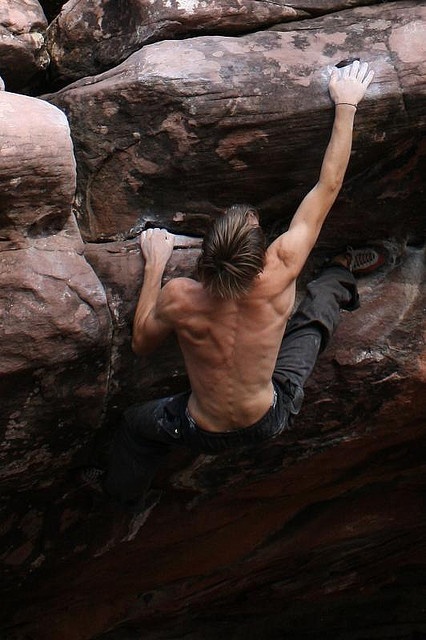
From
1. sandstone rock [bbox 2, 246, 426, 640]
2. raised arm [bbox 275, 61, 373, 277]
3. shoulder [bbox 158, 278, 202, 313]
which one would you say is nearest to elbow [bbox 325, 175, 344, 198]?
raised arm [bbox 275, 61, 373, 277]

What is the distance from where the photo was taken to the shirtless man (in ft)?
11.8

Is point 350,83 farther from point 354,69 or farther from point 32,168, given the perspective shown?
point 32,168

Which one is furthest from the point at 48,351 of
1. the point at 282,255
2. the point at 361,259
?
the point at 361,259

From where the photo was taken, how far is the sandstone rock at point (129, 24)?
13.1 ft

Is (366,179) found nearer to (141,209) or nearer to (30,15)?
(141,209)

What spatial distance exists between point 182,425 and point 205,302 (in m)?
0.66

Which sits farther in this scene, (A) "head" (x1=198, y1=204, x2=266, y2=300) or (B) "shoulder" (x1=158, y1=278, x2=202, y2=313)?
(B) "shoulder" (x1=158, y1=278, x2=202, y2=313)

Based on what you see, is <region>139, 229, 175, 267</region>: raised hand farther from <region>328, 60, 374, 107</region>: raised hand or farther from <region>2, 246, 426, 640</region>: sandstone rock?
<region>328, 60, 374, 107</region>: raised hand

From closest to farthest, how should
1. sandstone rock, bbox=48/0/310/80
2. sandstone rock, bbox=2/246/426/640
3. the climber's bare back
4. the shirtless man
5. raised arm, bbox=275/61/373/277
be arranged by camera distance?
the shirtless man
the climber's bare back
raised arm, bbox=275/61/373/277
sandstone rock, bbox=48/0/310/80
sandstone rock, bbox=2/246/426/640

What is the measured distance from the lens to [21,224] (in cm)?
365

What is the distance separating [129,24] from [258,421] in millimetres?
1917

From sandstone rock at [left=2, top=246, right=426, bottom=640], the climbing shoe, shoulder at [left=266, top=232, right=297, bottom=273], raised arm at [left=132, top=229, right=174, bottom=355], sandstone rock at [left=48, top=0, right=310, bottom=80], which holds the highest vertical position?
sandstone rock at [left=48, top=0, right=310, bottom=80]

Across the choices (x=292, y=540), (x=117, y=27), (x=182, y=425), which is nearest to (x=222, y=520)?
(x=292, y=540)

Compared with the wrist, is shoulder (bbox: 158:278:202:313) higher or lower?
lower
